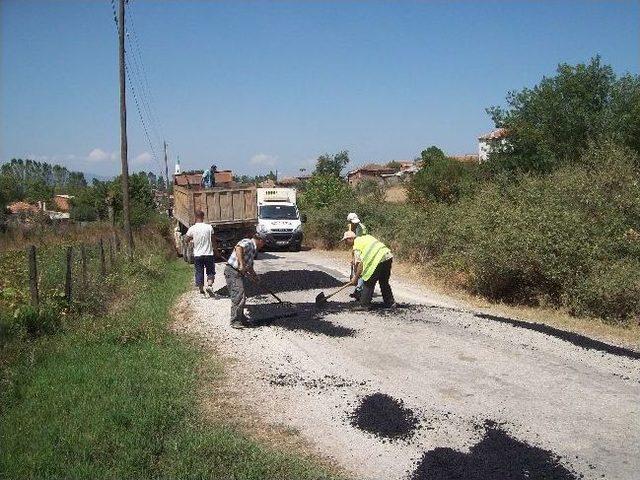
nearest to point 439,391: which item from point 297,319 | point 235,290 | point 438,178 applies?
point 297,319

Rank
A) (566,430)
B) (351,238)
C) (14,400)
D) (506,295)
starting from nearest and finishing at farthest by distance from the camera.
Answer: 1. (566,430)
2. (14,400)
3. (351,238)
4. (506,295)

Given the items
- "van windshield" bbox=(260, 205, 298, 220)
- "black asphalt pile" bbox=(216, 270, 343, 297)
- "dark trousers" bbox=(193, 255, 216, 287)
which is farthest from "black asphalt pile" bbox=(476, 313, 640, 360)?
"van windshield" bbox=(260, 205, 298, 220)

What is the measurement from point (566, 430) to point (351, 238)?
5.97 metres

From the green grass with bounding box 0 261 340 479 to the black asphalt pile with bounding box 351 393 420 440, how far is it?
0.89m

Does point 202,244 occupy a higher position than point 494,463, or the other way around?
point 202,244

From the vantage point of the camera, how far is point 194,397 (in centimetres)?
566

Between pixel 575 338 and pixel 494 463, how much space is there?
4.47 m

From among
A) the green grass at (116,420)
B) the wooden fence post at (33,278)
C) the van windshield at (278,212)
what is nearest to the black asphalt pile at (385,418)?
the green grass at (116,420)

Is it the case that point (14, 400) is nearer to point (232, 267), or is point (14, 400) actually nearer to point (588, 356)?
point (232, 267)

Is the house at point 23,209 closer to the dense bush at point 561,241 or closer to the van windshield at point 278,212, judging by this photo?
the van windshield at point 278,212

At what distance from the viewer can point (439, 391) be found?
19.5 ft

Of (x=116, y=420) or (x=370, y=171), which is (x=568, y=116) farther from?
(x=370, y=171)

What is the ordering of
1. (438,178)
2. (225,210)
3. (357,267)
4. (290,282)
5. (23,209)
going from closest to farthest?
1. (357,267)
2. (290,282)
3. (225,210)
4. (23,209)
5. (438,178)

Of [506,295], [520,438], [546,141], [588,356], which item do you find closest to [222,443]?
[520,438]
